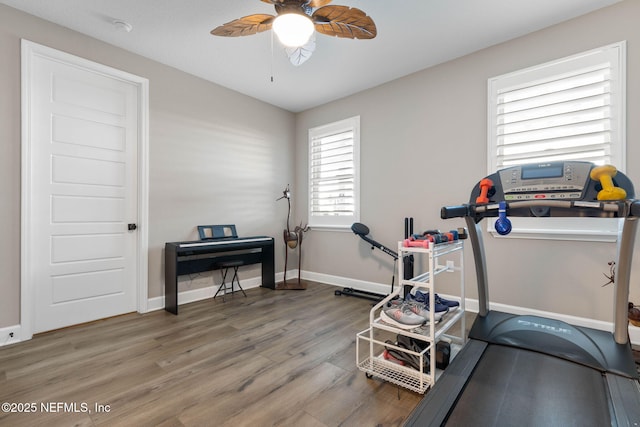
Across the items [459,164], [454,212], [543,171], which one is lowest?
[454,212]

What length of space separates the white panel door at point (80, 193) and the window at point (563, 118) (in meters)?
3.86

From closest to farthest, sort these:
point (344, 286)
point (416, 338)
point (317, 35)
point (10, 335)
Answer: point (416, 338), point (10, 335), point (317, 35), point (344, 286)

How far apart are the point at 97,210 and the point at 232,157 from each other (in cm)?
169

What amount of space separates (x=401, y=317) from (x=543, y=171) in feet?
3.99

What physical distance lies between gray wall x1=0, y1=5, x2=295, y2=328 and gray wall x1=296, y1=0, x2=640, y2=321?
911 mm

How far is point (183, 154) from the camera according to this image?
11.9 feet

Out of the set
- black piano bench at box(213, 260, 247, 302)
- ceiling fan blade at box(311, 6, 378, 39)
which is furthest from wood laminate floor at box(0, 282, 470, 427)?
ceiling fan blade at box(311, 6, 378, 39)

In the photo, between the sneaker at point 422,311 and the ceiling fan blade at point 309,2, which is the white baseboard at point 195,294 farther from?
the ceiling fan blade at point 309,2

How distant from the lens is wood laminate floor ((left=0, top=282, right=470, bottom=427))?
1.62 m

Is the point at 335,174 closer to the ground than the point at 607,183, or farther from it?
farther from it

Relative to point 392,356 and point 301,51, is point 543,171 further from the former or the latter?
point 301,51

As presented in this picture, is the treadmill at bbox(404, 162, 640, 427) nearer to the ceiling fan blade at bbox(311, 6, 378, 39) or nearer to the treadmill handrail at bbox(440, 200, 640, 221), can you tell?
the treadmill handrail at bbox(440, 200, 640, 221)

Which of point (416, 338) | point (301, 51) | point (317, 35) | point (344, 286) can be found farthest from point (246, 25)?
point (344, 286)


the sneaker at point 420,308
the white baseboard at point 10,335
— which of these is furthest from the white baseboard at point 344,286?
the sneaker at point 420,308
